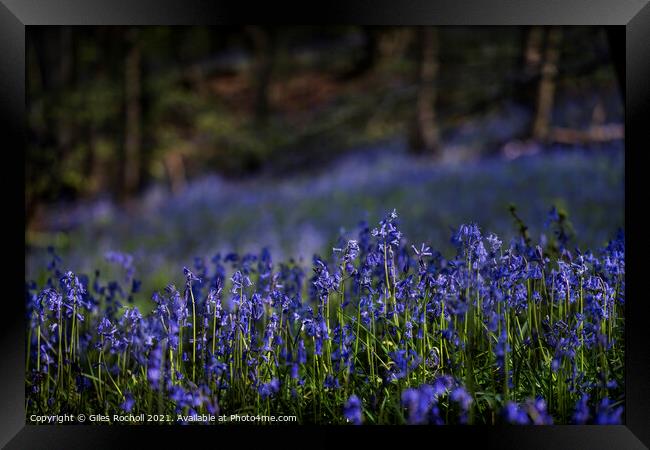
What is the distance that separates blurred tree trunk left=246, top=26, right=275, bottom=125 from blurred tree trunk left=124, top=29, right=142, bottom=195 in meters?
0.73

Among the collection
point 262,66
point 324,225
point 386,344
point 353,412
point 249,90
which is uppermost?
point 262,66

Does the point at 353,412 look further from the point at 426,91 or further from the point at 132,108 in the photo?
the point at 132,108

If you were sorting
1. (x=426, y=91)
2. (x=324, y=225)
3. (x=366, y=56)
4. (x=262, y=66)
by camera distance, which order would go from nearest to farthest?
1. (x=426, y=91)
2. (x=366, y=56)
3. (x=262, y=66)
4. (x=324, y=225)

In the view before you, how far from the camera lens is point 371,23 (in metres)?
2.99

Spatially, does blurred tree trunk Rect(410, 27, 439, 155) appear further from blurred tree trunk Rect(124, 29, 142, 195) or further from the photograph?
blurred tree trunk Rect(124, 29, 142, 195)

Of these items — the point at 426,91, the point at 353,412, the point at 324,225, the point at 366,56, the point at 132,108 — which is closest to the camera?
the point at 353,412

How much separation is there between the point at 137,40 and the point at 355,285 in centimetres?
212

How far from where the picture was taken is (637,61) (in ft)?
9.79

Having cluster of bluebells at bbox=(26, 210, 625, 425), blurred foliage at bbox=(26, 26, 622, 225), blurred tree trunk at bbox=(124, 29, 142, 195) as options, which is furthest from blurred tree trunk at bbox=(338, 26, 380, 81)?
blurred tree trunk at bbox=(124, 29, 142, 195)

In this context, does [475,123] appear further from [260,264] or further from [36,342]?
[36,342]

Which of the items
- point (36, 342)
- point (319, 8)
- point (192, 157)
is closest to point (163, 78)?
point (192, 157)

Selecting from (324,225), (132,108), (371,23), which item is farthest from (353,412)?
(132,108)

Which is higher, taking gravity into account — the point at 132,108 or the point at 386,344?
the point at 132,108

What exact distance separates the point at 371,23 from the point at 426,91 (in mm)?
753
